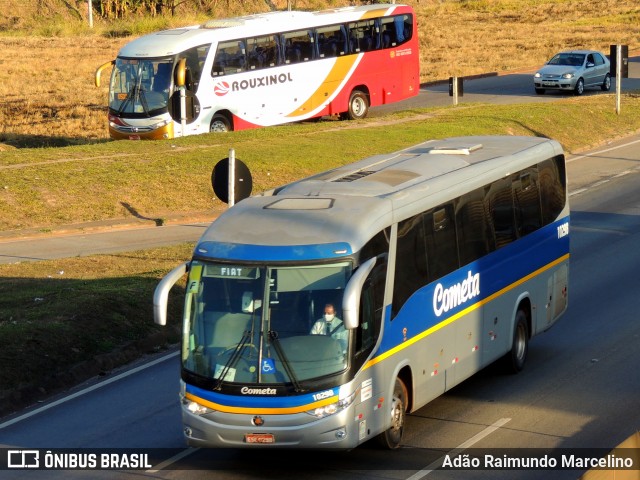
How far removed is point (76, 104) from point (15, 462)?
126ft

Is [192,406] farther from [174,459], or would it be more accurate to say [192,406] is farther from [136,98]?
[136,98]

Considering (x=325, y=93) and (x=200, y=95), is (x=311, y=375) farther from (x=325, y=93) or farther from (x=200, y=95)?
(x=325, y=93)

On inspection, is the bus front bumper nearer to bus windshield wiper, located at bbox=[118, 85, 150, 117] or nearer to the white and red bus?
the white and red bus

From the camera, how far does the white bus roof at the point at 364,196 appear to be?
11.2 meters

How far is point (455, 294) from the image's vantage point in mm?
13219

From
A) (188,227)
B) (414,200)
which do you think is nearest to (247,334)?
(414,200)

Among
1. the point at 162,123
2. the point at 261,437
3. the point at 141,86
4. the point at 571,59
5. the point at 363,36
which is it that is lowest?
the point at 162,123

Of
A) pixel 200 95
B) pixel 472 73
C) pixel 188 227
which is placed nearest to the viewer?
pixel 188 227

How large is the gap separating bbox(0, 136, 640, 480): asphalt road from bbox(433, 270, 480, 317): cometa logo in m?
1.25

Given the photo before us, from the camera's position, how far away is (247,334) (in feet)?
35.5

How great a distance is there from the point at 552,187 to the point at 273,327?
6660mm

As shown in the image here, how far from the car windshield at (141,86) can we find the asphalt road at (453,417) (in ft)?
64.5

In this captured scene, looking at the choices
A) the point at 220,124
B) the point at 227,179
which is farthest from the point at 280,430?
the point at 220,124

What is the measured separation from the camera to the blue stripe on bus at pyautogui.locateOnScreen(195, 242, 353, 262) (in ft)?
35.7
